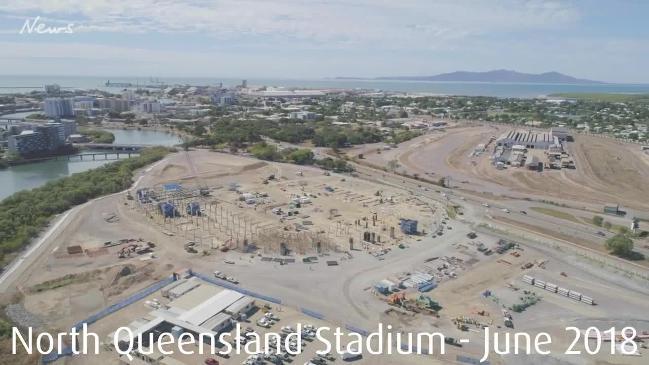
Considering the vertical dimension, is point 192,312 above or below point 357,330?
above

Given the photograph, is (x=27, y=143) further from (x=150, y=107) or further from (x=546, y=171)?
(x=546, y=171)

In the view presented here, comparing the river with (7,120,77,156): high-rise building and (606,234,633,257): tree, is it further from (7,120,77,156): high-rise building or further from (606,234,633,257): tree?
(606,234,633,257): tree

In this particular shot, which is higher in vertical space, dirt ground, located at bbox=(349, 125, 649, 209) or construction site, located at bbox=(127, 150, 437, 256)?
dirt ground, located at bbox=(349, 125, 649, 209)

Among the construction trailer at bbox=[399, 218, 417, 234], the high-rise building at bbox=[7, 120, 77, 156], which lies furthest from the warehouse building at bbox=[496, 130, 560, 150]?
the high-rise building at bbox=[7, 120, 77, 156]

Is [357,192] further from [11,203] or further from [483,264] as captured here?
[11,203]

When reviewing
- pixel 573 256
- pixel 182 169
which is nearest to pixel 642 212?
pixel 573 256

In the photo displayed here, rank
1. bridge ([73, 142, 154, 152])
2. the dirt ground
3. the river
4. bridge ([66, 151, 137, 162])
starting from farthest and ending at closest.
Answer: bridge ([73, 142, 154, 152])
bridge ([66, 151, 137, 162])
the river
the dirt ground

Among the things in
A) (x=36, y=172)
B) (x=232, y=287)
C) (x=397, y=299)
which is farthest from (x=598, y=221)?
(x=36, y=172)

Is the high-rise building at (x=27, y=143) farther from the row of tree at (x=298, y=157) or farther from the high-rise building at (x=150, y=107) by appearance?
the high-rise building at (x=150, y=107)
